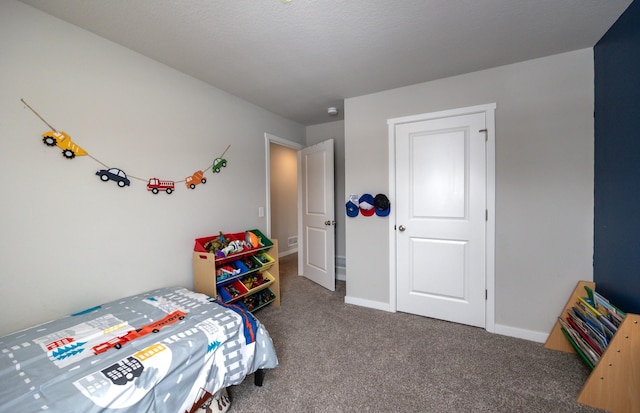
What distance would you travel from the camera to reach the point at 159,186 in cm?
208

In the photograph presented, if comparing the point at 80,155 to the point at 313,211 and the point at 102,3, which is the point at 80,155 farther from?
the point at 313,211

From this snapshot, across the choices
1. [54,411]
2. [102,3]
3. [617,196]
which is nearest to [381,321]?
[617,196]

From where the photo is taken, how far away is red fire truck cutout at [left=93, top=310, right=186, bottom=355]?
1.24 meters

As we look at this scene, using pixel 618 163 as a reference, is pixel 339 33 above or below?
above

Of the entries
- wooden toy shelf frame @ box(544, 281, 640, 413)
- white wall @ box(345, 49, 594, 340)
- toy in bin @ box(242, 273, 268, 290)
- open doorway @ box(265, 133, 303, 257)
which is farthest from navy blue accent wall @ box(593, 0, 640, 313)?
open doorway @ box(265, 133, 303, 257)

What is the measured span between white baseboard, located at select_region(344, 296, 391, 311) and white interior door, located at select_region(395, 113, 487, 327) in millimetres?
151

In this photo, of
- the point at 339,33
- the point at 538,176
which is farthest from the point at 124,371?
the point at 538,176

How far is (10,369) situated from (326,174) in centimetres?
296

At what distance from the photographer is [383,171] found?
107 inches

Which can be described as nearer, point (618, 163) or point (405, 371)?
point (618, 163)

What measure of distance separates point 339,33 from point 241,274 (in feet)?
7.27

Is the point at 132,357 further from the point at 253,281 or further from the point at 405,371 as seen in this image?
the point at 405,371

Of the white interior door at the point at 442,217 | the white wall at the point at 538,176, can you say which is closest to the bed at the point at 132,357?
the white interior door at the point at 442,217

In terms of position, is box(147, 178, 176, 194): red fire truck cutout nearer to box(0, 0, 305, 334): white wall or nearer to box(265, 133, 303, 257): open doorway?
box(0, 0, 305, 334): white wall
